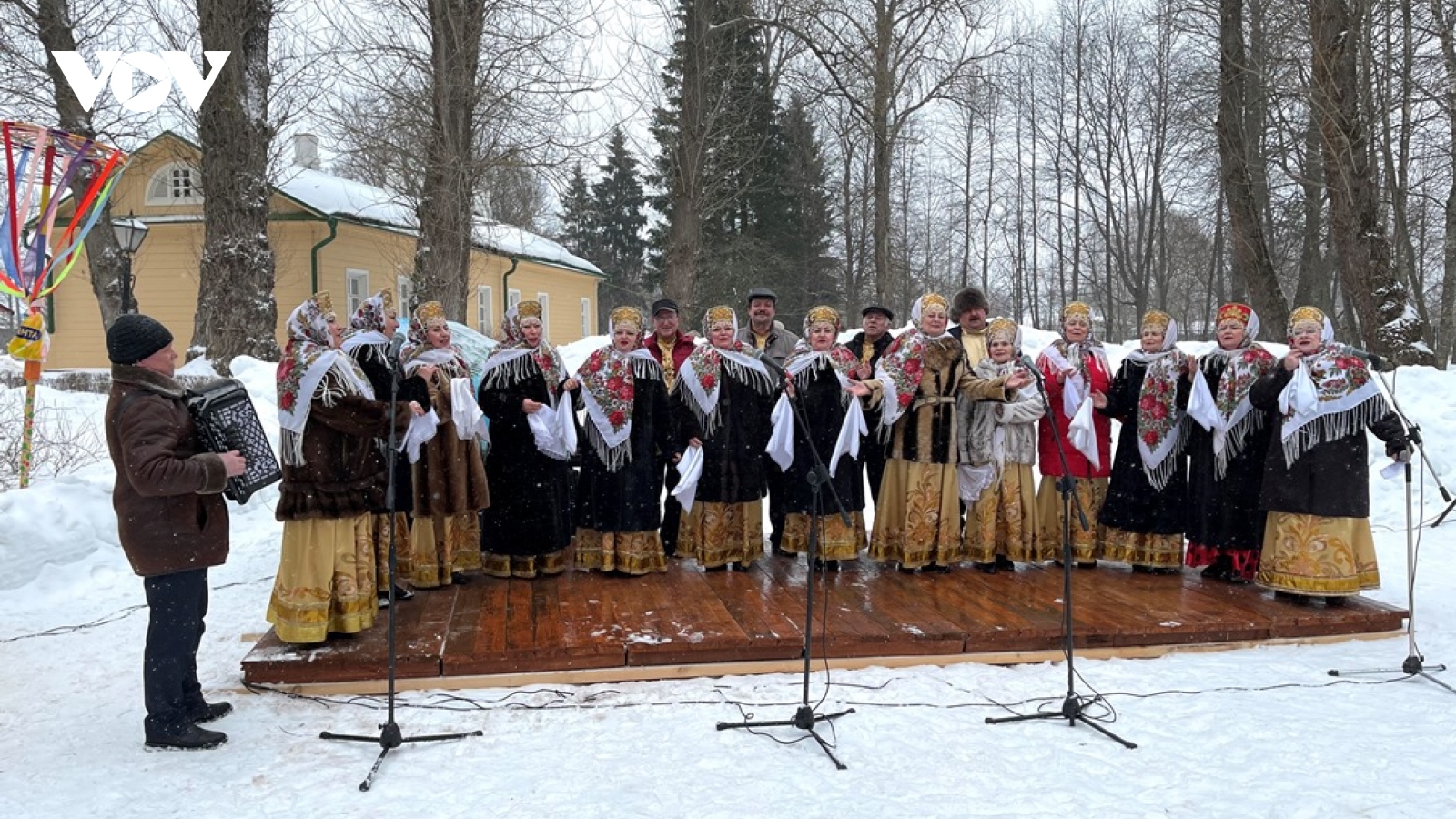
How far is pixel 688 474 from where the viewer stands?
617 centimetres

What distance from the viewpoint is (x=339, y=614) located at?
503cm

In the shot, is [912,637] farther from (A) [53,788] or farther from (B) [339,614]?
(A) [53,788]

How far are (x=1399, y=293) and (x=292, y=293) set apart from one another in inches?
741

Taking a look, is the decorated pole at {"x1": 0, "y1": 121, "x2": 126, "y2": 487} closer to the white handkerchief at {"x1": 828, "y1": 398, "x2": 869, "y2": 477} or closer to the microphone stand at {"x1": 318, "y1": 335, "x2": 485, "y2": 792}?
the microphone stand at {"x1": 318, "y1": 335, "x2": 485, "y2": 792}

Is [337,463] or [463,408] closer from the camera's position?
[337,463]

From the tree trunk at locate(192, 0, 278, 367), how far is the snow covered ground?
667 cm

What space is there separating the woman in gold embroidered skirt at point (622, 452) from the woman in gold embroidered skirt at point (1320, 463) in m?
3.81

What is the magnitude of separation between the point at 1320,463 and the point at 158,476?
614 cm

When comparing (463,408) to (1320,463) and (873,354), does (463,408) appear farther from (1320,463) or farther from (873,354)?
(1320,463)

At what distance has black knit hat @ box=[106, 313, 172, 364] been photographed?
13.1 ft

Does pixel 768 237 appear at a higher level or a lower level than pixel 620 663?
higher

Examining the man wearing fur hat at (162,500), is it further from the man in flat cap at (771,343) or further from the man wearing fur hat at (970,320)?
the man wearing fur hat at (970,320)

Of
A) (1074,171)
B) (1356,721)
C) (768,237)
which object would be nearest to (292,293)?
(768,237)

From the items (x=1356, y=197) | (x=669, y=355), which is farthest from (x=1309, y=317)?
(x=1356, y=197)
